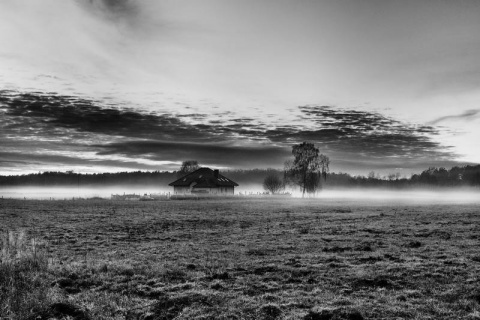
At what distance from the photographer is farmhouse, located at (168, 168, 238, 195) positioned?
94.6 meters

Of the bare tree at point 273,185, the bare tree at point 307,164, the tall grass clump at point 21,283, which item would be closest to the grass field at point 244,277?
the tall grass clump at point 21,283

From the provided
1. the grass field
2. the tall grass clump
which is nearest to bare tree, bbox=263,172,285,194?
the grass field

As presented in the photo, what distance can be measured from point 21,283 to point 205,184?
83.1 m

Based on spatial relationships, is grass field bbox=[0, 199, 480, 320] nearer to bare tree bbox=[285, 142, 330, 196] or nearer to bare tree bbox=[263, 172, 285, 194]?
bare tree bbox=[285, 142, 330, 196]

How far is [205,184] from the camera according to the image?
94562 mm

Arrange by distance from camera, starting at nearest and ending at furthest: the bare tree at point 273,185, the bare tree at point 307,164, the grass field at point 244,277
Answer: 1. the grass field at point 244,277
2. the bare tree at point 307,164
3. the bare tree at point 273,185

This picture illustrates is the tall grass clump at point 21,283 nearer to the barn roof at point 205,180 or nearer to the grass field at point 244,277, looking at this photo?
the grass field at point 244,277

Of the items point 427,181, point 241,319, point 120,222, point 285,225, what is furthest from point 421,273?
point 427,181

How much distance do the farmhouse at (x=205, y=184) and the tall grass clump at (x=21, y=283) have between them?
78640mm

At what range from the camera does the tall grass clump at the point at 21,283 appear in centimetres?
948

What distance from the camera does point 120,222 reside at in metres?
30.9

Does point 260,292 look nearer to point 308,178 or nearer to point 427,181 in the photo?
point 308,178

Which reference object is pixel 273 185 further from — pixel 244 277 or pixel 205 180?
pixel 244 277

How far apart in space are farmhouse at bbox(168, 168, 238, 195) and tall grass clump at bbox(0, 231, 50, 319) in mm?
78640
